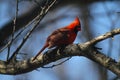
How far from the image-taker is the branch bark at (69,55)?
2.83 m

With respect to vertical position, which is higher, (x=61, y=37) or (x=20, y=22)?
(x=61, y=37)

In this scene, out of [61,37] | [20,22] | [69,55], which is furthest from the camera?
[20,22]

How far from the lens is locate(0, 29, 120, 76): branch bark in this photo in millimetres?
2834

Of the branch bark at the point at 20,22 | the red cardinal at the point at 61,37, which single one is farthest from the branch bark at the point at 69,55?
the branch bark at the point at 20,22

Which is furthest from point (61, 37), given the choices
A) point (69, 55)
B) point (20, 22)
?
point (20, 22)

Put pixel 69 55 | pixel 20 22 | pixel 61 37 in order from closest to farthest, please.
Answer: pixel 69 55
pixel 61 37
pixel 20 22

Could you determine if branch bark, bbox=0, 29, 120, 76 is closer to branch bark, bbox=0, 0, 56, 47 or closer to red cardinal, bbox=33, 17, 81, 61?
red cardinal, bbox=33, 17, 81, 61

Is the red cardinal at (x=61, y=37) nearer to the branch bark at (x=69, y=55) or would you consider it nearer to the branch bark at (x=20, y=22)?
the branch bark at (x=69, y=55)

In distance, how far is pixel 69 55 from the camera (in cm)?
302

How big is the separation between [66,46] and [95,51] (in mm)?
286

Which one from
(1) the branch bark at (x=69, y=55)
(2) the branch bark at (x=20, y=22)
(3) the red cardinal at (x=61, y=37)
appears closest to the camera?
(1) the branch bark at (x=69, y=55)

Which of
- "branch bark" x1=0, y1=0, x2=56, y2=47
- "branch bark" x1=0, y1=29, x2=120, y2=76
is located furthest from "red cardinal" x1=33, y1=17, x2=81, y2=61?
"branch bark" x1=0, y1=0, x2=56, y2=47

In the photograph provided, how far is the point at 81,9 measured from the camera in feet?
22.0

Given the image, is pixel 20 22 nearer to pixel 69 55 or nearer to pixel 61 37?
pixel 61 37
